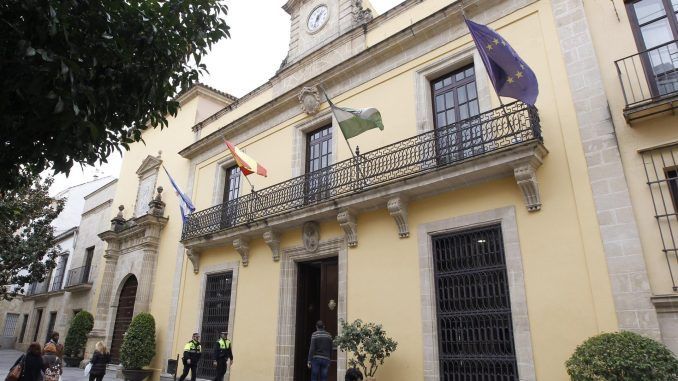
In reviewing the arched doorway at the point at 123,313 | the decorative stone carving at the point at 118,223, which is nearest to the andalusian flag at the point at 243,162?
the arched doorway at the point at 123,313

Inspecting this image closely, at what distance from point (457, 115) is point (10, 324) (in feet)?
103

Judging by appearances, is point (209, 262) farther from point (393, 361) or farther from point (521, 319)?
point (521, 319)

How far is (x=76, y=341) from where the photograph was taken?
673 inches

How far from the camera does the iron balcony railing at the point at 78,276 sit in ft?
67.3

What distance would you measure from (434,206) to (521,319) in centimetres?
255

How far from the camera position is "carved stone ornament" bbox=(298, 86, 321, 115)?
39.2 feet

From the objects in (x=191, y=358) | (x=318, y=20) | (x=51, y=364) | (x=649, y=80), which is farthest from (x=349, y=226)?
(x=318, y=20)

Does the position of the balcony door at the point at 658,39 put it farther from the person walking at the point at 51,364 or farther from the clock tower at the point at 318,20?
the person walking at the point at 51,364

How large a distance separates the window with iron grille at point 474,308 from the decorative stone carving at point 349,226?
193 centimetres

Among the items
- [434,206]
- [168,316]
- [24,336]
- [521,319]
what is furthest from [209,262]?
[24,336]

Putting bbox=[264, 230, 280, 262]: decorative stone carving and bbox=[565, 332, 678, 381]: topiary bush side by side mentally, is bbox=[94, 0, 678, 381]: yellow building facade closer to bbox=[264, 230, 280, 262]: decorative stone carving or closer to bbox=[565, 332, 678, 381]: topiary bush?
bbox=[264, 230, 280, 262]: decorative stone carving

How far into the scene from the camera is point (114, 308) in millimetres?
16547

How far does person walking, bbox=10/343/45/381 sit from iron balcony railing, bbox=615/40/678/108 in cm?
916

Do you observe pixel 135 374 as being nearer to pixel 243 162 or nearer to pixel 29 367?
pixel 243 162
